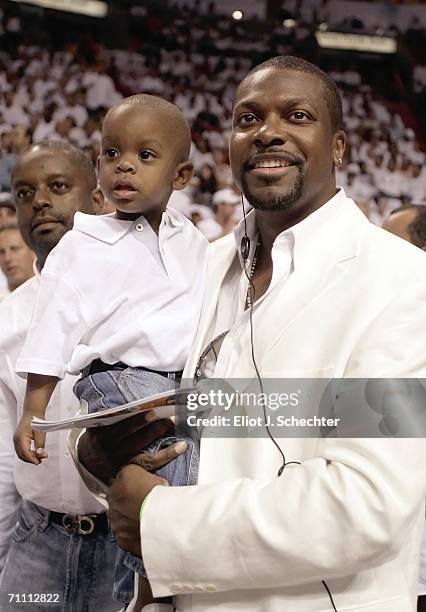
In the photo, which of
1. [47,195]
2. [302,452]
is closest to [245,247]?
[302,452]

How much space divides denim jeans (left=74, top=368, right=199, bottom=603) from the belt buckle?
0.79 feet

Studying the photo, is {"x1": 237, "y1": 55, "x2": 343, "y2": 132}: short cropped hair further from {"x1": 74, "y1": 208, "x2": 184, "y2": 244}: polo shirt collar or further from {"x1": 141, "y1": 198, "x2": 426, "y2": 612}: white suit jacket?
{"x1": 74, "y1": 208, "x2": 184, "y2": 244}: polo shirt collar

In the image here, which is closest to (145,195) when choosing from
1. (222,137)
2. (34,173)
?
(34,173)

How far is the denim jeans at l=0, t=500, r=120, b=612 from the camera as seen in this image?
5.55 ft

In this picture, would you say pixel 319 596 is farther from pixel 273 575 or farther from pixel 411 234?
pixel 411 234

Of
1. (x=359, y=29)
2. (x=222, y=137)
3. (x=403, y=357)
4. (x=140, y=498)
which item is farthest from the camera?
(x=359, y=29)

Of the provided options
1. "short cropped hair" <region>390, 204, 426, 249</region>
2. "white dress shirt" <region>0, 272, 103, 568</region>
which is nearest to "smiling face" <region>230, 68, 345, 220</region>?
"white dress shirt" <region>0, 272, 103, 568</region>

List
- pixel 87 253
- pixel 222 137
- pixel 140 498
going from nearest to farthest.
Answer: pixel 140 498 < pixel 87 253 < pixel 222 137

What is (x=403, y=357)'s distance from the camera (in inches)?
41.8

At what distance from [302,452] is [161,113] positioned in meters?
0.69

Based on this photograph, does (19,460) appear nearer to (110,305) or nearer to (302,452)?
(110,305)

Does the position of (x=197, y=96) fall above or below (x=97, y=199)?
above

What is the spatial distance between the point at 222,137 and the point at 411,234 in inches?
214

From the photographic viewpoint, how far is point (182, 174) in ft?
5.27
